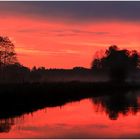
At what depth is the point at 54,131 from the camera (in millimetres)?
23172

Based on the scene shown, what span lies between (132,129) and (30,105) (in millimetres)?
11740

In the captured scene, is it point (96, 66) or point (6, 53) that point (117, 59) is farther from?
point (6, 53)

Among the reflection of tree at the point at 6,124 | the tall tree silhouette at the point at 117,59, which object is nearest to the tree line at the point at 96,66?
the tall tree silhouette at the point at 117,59

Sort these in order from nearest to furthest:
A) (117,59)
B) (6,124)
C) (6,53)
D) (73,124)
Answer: (6,124), (73,124), (6,53), (117,59)

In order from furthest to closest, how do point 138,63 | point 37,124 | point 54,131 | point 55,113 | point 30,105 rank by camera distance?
1. point 138,63
2. point 30,105
3. point 55,113
4. point 37,124
5. point 54,131

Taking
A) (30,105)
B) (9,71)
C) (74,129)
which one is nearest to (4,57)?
(9,71)

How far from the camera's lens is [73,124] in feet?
85.8

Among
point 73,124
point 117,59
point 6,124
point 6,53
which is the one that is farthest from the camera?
point 117,59

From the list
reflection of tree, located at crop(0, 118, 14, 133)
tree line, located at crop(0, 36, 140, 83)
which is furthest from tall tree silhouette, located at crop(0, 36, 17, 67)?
reflection of tree, located at crop(0, 118, 14, 133)

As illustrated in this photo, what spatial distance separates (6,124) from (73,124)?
373 centimetres

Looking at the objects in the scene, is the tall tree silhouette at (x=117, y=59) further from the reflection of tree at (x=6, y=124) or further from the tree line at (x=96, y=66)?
the reflection of tree at (x=6, y=124)

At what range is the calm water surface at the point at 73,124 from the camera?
2214 centimetres

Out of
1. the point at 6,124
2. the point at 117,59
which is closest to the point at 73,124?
the point at 6,124

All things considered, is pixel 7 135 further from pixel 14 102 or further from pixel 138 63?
pixel 138 63
